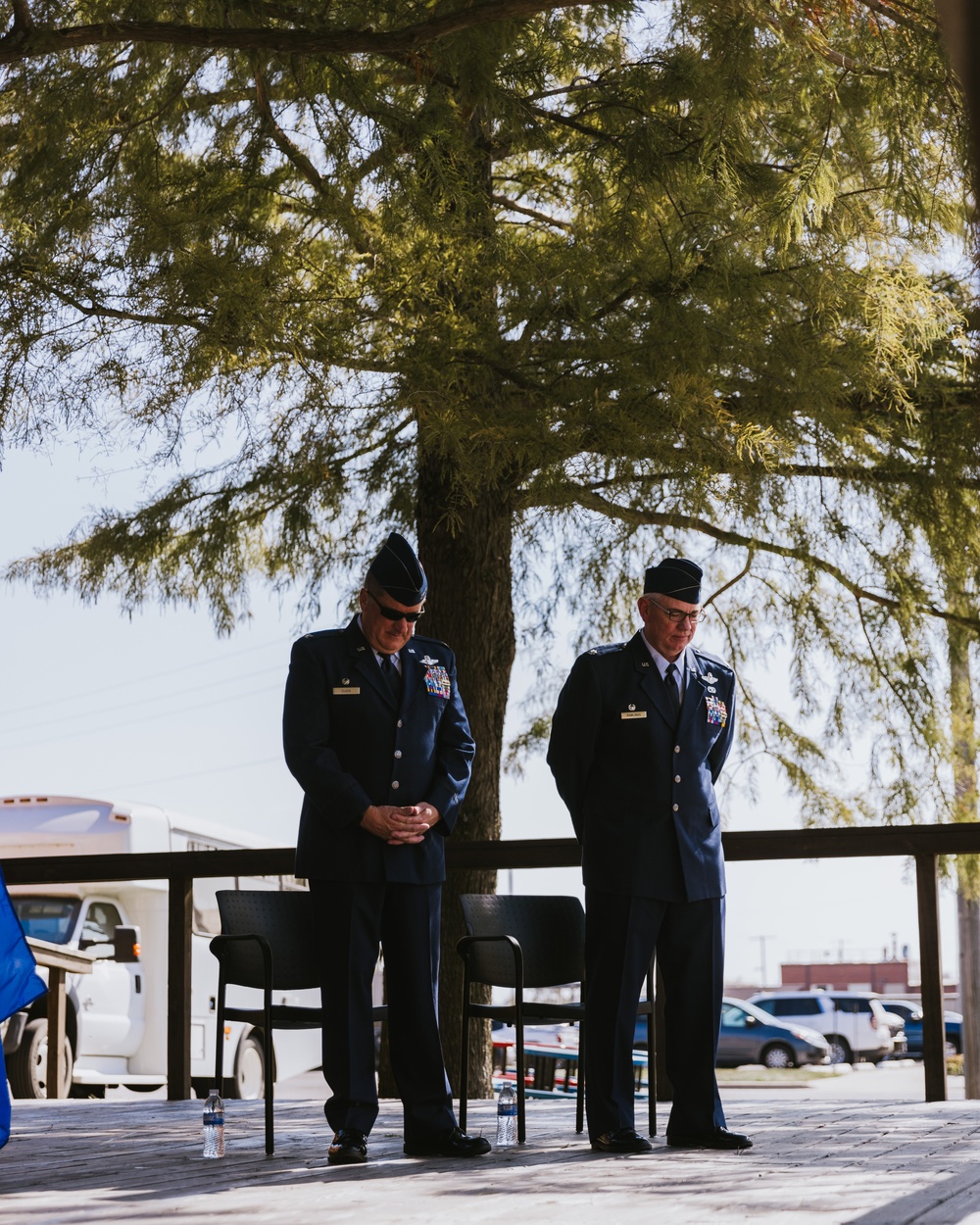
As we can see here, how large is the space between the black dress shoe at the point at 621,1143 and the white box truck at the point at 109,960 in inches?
243

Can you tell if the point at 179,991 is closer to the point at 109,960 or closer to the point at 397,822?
the point at 397,822

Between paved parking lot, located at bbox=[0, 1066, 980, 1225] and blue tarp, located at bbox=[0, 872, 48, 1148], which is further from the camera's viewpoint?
blue tarp, located at bbox=[0, 872, 48, 1148]

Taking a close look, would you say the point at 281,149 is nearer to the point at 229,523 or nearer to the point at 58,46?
the point at 58,46

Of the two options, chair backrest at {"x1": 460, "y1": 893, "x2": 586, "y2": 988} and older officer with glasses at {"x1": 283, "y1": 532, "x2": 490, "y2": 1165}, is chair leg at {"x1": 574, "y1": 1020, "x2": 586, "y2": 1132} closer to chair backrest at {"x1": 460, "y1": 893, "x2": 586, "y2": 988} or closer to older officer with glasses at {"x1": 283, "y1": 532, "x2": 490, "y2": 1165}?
chair backrest at {"x1": 460, "y1": 893, "x2": 586, "y2": 988}

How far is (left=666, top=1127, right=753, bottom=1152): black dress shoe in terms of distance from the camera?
426 centimetres

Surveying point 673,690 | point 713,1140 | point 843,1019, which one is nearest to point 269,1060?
point 713,1140

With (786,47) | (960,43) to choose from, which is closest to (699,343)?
(786,47)

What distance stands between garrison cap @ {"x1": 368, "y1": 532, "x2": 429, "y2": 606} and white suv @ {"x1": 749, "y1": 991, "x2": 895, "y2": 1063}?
29477mm

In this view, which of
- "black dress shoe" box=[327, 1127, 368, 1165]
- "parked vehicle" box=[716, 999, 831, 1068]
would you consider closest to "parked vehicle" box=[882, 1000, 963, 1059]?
"parked vehicle" box=[716, 999, 831, 1068]

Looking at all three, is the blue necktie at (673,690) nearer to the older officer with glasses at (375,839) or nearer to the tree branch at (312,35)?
the older officer with glasses at (375,839)

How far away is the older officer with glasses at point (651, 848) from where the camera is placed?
433 cm

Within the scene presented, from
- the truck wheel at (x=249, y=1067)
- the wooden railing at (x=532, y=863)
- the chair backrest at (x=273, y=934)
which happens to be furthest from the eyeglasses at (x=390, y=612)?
the truck wheel at (x=249, y=1067)

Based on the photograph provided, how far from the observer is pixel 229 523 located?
7.98 metres

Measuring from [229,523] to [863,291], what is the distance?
3685 mm
